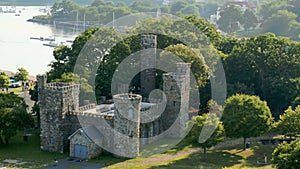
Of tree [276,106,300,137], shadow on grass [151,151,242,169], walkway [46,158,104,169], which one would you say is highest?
tree [276,106,300,137]

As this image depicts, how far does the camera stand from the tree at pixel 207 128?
35.7 m

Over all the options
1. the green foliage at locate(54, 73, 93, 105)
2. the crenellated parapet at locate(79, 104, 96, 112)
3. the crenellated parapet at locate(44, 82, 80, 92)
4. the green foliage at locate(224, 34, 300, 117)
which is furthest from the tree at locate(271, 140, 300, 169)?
the green foliage at locate(54, 73, 93, 105)

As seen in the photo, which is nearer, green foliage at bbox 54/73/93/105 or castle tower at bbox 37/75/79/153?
castle tower at bbox 37/75/79/153

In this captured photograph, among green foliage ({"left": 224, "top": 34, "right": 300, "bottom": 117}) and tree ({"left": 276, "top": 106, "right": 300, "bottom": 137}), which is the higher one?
green foliage ({"left": 224, "top": 34, "right": 300, "bottom": 117})

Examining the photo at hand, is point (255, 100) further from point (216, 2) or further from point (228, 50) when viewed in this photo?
point (216, 2)

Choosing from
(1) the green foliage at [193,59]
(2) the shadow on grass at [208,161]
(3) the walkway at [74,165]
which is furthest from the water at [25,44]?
(2) the shadow on grass at [208,161]

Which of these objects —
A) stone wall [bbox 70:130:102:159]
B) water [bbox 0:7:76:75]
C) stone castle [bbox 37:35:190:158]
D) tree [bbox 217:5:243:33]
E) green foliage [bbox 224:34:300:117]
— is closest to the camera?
stone castle [bbox 37:35:190:158]

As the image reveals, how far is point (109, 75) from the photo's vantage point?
164ft

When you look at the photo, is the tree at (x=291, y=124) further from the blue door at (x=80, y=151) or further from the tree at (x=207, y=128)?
the blue door at (x=80, y=151)

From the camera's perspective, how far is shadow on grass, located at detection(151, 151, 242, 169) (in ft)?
114

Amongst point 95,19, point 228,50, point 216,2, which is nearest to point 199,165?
point 228,50

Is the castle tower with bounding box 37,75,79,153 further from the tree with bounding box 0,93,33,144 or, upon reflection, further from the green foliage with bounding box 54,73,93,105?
the green foliage with bounding box 54,73,93,105

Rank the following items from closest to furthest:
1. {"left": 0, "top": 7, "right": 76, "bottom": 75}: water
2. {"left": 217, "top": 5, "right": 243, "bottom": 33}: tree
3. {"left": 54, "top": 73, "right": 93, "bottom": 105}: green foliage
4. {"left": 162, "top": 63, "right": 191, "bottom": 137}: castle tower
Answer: {"left": 162, "top": 63, "right": 191, "bottom": 137}: castle tower < {"left": 54, "top": 73, "right": 93, "bottom": 105}: green foliage < {"left": 0, "top": 7, "right": 76, "bottom": 75}: water < {"left": 217, "top": 5, "right": 243, "bottom": 33}: tree

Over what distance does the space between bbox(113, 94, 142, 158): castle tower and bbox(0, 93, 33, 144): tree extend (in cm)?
758
